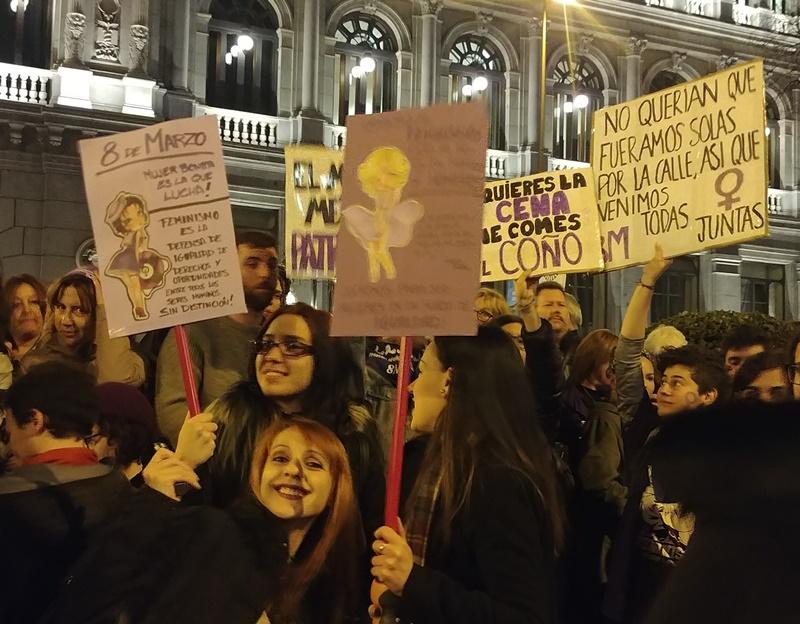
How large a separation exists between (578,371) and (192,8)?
42.6 feet

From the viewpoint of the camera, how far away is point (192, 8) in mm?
15492

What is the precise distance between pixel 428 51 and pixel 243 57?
11.6 feet

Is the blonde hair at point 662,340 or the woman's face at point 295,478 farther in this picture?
the blonde hair at point 662,340

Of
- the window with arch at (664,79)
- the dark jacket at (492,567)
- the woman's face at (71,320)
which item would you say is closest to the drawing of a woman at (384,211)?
the dark jacket at (492,567)

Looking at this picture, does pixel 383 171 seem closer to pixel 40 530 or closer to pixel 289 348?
pixel 289 348

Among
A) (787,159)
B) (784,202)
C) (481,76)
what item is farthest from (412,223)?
(787,159)

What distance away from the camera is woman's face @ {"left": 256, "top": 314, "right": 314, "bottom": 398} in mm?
2982

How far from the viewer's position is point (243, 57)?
53.1 ft

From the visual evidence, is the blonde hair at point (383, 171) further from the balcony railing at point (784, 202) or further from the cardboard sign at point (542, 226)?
the balcony railing at point (784, 202)

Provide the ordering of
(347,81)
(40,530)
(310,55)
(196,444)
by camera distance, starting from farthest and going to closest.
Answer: (347,81), (310,55), (196,444), (40,530)

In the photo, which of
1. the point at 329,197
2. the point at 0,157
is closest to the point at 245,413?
the point at 329,197

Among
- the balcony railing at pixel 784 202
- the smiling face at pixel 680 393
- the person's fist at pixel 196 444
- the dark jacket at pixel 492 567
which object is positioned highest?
the balcony railing at pixel 784 202

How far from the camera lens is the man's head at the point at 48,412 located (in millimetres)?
2654

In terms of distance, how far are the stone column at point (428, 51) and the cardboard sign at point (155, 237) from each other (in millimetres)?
14634
